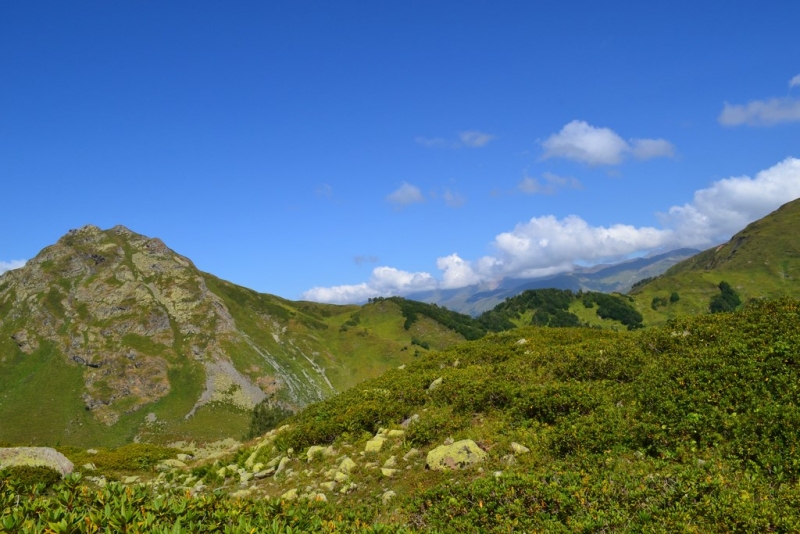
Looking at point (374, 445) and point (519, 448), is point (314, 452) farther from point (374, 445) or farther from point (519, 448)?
point (519, 448)

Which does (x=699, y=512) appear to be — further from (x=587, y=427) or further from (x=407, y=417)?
(x=407, y=417)

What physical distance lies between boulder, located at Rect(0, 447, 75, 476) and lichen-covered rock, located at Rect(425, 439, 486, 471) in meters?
15.4

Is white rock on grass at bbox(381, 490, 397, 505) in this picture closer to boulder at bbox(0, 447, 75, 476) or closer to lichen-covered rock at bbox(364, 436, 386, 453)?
lichen-covered rock at bbox(364, 436, 386, 453)

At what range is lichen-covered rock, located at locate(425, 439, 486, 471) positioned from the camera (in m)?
13.1

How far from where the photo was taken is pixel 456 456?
43.7 feet

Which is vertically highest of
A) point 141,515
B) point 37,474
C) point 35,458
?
point 141,515

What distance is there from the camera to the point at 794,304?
57.3 ft

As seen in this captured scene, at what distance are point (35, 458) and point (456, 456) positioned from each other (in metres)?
17.9

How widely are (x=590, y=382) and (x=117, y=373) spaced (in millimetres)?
212772

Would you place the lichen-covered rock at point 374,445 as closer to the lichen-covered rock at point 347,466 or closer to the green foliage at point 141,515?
the lichen-covered rock at point 347,466

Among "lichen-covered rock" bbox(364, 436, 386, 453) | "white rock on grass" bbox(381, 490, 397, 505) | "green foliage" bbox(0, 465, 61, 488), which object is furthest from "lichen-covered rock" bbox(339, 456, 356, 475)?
"green foliage" bbox(0, 465, 61, 488)

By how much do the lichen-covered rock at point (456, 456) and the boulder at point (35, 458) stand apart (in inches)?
605

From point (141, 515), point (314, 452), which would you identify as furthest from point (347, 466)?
point (141, 515)

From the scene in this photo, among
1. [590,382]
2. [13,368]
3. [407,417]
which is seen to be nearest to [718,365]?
[590,382]
